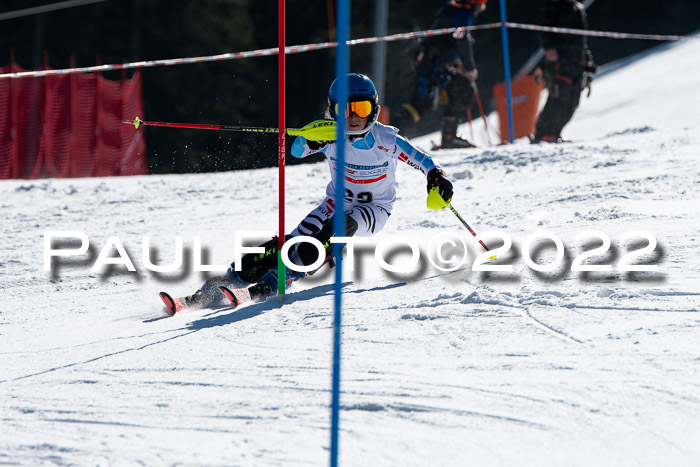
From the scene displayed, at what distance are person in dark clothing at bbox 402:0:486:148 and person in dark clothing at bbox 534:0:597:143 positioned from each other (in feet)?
2.69

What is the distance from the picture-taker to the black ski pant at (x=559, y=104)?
10.4 m

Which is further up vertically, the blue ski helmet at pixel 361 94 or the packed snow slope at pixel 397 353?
the blue ski helmet at pixel 361 94

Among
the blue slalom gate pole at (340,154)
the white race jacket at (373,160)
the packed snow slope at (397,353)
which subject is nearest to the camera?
the blue slalom gate pole at (340,154)

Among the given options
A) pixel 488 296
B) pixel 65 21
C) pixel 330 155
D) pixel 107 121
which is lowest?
pixel 488 296

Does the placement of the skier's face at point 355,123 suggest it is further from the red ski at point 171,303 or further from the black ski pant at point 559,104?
the black ski pant at point 559,104

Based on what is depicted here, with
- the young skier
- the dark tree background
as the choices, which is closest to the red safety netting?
the young skier

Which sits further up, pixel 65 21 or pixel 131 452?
pixel 65 21

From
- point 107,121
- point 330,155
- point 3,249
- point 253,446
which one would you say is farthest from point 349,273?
point 107,121

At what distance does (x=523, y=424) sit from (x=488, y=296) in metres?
1.50

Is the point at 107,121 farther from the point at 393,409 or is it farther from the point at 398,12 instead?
the point at 398,12

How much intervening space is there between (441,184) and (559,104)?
5905 mm

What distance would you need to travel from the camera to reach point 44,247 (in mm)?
6977

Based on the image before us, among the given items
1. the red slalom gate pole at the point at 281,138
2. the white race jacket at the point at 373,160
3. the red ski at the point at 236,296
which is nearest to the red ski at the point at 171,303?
the red ski at the point at 236,296

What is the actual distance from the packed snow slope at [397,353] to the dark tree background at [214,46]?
17.0 metres
